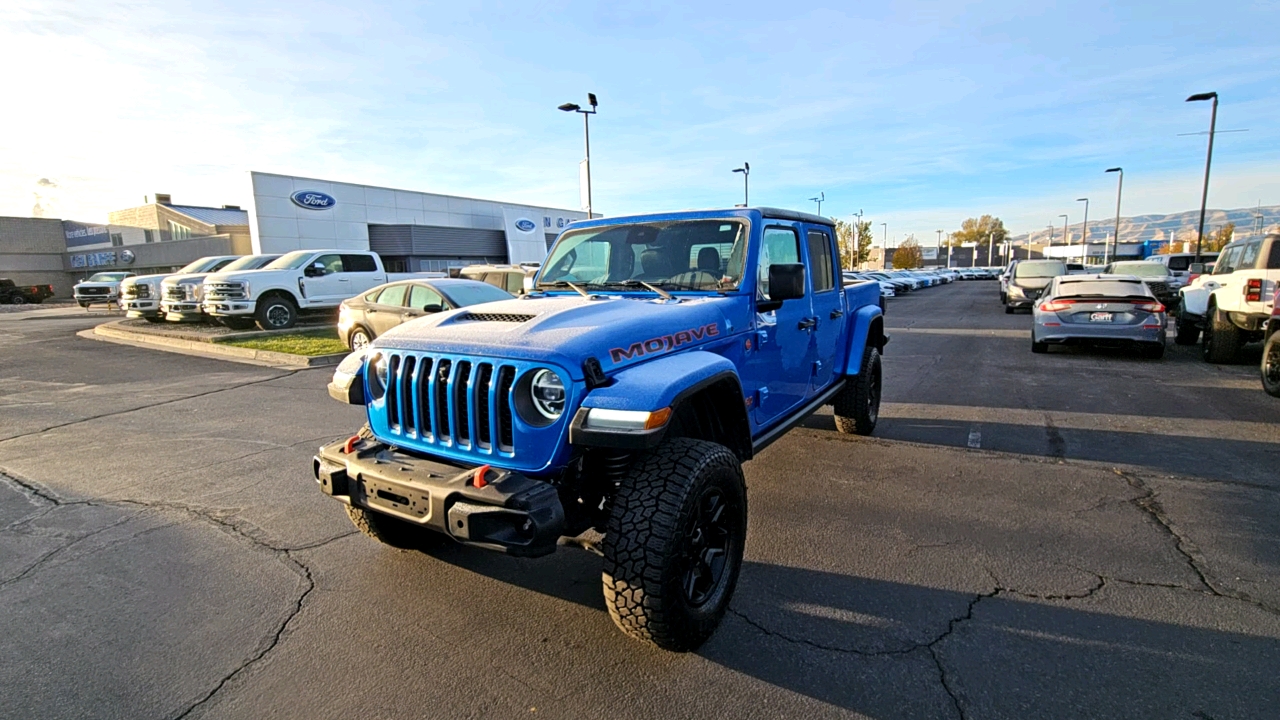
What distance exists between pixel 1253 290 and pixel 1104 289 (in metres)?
2.03

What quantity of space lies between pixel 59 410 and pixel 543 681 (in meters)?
8.53

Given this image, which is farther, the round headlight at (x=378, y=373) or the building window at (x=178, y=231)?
the building window at (x=178, y=231)

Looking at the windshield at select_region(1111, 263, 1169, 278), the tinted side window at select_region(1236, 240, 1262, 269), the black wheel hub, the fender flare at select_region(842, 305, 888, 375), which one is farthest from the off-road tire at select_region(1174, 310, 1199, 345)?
the black wheel hub

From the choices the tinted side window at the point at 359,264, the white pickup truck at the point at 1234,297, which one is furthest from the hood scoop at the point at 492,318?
the tinted side window at the point at 359,264

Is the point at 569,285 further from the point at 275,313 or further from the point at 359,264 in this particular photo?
the point at 359,264

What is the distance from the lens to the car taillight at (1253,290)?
8.13 metres

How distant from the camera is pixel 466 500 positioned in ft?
8.33

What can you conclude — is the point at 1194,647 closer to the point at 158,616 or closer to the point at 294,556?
the point at 294,556

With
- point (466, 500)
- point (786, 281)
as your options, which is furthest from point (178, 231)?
point (466, 500)

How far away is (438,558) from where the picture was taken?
12.0ft

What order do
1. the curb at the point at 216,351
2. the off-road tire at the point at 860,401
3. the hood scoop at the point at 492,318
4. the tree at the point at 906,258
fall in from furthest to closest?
the tree at the point at 906,258
the curb at the point at 216,351
the off-road tire at the point at 860,401
the hood scoop at the point at 492,318

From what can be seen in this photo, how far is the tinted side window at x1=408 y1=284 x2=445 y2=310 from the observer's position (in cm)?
1054

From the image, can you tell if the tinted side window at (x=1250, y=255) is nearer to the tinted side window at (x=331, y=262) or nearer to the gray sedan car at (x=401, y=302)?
the gray sedan car at (x=401, y=302)

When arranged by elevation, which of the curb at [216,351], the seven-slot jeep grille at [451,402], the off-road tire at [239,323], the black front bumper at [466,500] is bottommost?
the curb at [216,351]
